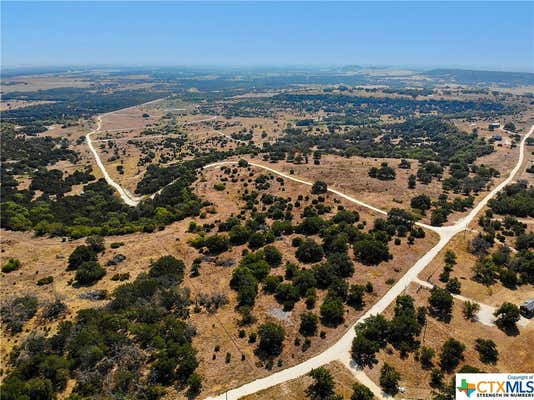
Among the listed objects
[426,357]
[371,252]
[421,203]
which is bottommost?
[426,357]

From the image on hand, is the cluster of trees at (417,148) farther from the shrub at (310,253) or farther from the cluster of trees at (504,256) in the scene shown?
the shrub at (310,253)

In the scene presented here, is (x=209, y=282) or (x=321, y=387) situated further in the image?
(x=209, y=282)

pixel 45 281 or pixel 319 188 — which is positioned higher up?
pixel 319 188

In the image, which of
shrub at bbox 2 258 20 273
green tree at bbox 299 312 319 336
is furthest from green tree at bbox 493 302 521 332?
shrub at bbox 2 258 20 273

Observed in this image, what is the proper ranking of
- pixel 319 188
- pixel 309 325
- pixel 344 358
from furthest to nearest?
pixel 319 188 < pixel 309 325 < pixel 344 358

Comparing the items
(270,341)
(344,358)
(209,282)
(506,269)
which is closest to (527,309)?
(506,269)

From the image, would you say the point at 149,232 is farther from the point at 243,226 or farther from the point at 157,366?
the point at 157,366

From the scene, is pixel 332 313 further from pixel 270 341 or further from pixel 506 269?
pixel 506 269

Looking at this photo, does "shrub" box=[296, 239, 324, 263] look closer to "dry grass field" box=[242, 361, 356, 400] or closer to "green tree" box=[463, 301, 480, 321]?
"green tree" box=[463, 301, 480, 321]
